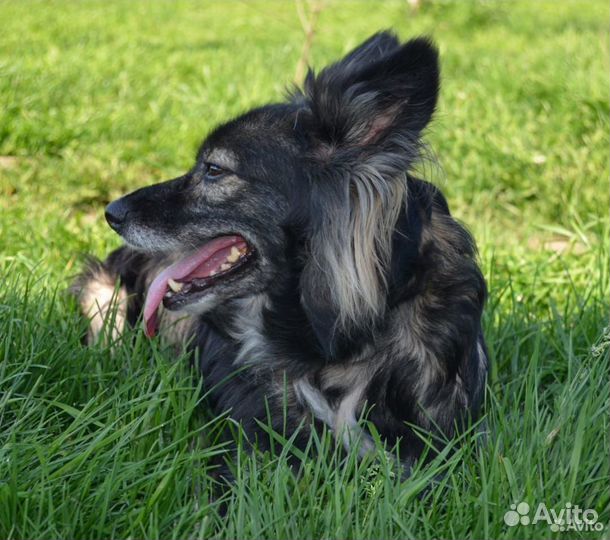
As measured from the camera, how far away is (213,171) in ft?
9.57

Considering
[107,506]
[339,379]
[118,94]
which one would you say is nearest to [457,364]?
[339,379]

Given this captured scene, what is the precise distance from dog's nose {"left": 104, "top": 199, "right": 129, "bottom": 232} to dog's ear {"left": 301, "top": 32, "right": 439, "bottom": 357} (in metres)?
0.65

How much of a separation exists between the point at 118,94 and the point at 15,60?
0.84 m

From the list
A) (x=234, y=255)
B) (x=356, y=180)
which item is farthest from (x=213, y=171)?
(x=356, y=180)

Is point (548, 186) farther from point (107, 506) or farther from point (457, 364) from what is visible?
point (107, 506)

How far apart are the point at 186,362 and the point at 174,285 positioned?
325 mm

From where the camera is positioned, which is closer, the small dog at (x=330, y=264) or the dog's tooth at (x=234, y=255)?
the small dog at (x=330, y=264)

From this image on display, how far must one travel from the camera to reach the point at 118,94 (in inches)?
283

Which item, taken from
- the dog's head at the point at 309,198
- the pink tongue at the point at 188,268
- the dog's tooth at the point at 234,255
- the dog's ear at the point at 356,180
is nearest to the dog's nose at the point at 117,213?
the dog's head at the point at 309,198

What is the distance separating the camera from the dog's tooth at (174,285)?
116 inches

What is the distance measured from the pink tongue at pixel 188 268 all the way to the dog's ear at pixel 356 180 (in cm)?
31

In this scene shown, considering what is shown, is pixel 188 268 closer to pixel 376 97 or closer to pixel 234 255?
pixel 234 255

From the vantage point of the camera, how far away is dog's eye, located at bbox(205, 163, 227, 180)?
2.90m

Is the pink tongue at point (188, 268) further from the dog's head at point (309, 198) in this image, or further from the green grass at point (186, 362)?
the green grass at point (186, 362)
